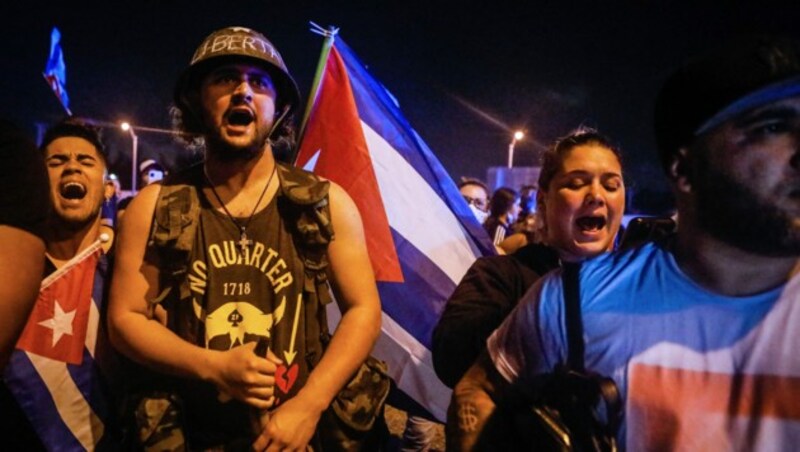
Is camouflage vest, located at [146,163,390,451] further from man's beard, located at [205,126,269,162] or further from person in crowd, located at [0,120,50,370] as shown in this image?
person in crowd, located at [0,120,50,370]

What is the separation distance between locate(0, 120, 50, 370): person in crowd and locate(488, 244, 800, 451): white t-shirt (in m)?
1.50

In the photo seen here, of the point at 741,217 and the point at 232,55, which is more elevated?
the point at 232,55

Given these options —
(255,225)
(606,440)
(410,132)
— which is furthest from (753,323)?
(410,132)

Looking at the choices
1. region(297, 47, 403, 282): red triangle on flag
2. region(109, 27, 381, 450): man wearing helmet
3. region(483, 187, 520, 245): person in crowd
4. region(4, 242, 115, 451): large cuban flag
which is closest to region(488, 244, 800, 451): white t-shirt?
region(109, 27, 381, 450): man wearing helmet

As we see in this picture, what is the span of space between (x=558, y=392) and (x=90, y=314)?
6.66 feet

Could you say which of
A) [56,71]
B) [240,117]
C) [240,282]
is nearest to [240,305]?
[240,282]

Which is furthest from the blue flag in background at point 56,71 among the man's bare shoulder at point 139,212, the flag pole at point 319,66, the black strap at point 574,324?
the black strap at point 574,324

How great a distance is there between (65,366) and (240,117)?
1.29m

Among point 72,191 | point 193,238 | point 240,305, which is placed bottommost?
point 240,305

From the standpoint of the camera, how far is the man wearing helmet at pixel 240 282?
2.05 m

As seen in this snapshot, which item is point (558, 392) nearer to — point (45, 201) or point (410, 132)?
point (45, 201)

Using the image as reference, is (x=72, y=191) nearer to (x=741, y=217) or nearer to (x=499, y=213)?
(x=741, y=217)

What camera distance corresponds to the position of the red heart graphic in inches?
85.4

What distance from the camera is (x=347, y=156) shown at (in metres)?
4.03
